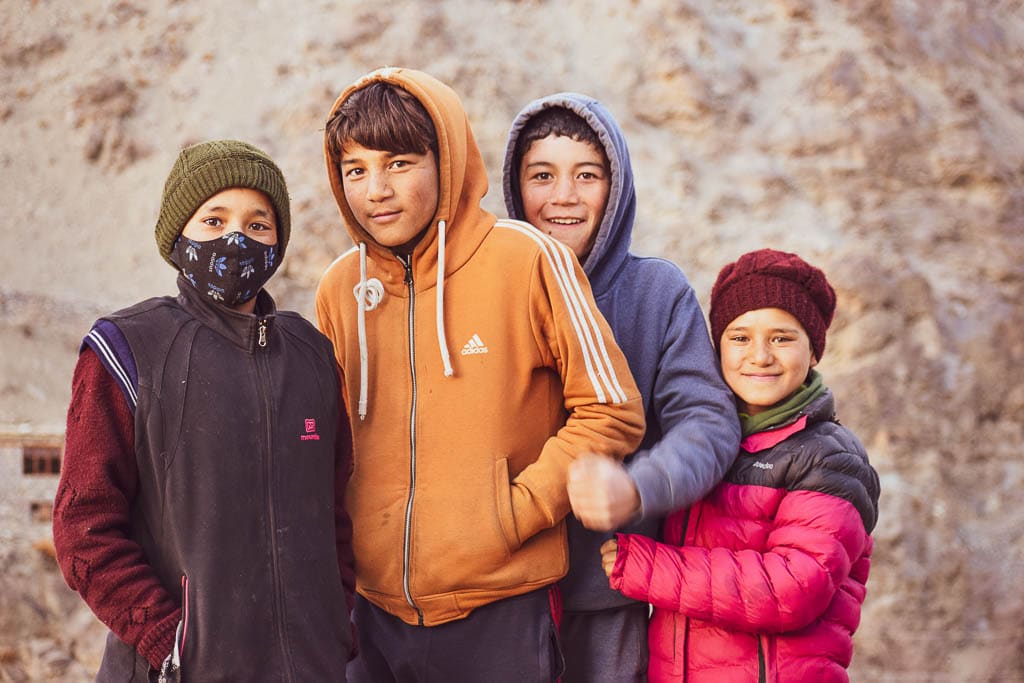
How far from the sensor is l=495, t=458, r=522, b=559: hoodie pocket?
7.41ft

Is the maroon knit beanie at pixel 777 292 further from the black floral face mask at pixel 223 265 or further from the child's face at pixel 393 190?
the black floral face mask at pixel 223 265

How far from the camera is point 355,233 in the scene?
2486mm

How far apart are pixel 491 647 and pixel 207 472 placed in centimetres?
80

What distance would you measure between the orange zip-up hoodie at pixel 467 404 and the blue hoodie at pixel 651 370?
0.14 metres

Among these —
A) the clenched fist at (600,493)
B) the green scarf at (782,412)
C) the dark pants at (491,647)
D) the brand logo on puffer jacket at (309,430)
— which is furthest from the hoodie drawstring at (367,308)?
the green scarf at (782,412)

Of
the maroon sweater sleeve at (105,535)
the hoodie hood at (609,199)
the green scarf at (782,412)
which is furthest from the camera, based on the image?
the hoodie hood at (609,199)

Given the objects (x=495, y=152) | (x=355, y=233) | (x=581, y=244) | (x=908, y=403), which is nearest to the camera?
(x=355, y=233)

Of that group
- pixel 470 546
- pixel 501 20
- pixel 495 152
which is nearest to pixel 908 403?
pixel 495 152

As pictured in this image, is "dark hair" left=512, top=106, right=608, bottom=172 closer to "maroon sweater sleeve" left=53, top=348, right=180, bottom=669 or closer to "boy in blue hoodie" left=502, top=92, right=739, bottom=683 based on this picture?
"boy in blue hoodie" left=502, top=92, right=739, bottom=683

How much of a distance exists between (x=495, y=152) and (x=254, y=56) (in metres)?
3.08

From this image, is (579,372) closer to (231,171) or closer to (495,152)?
(231,171)

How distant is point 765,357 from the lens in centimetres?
248

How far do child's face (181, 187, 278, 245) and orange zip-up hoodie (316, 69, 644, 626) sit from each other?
0.36 meters

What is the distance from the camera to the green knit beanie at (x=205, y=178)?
2.13 m
